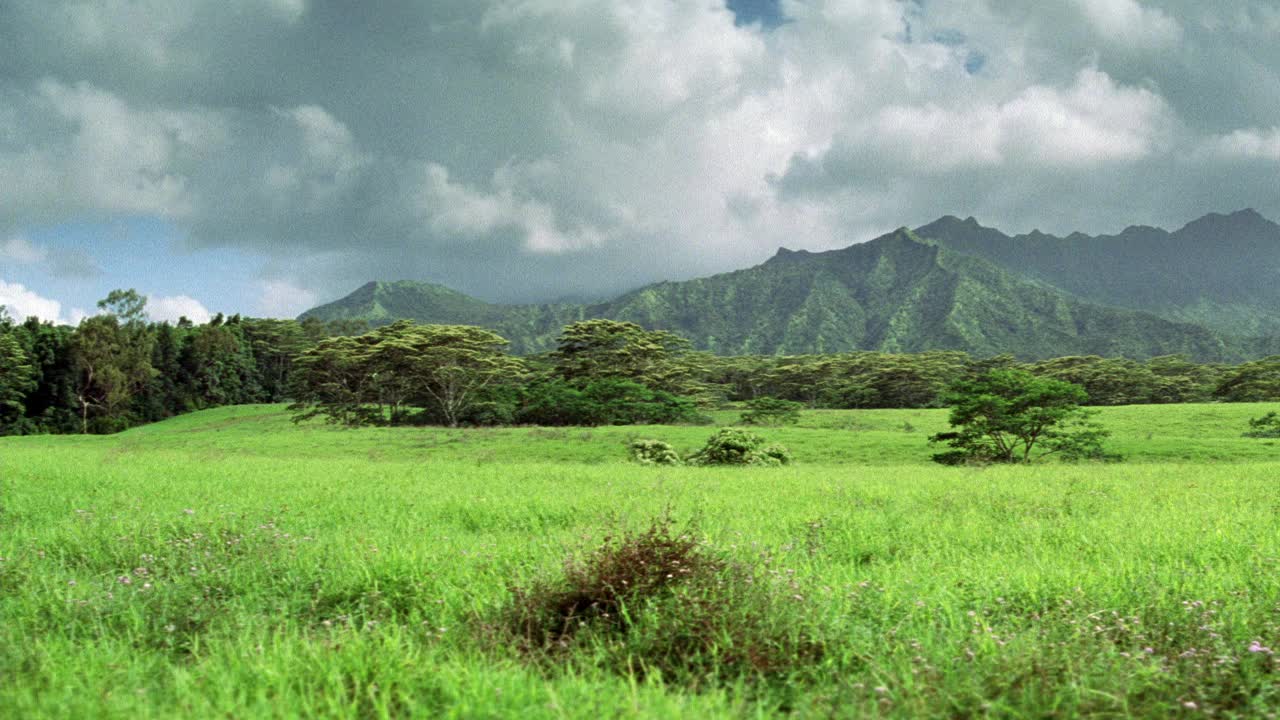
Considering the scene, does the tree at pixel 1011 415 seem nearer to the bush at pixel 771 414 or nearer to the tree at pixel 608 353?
the bush at pixel 771 414

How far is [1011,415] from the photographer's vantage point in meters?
25.3

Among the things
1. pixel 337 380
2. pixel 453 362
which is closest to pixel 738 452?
pixel 453 362

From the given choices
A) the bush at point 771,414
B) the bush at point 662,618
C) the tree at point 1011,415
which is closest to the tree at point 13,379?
the bush at point 771,414

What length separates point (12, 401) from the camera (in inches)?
2405

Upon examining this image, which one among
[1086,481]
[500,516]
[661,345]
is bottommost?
[1086,481]

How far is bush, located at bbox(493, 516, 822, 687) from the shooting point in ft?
11.3

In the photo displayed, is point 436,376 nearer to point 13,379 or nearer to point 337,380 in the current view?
point 337,380

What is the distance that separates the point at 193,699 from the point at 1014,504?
32.8 feet

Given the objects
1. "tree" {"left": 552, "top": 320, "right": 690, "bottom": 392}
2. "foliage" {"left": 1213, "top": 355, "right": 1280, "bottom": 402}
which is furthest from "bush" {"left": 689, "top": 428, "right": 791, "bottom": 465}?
"foliage" {"left": 1213, "top": 355, "right": 1280, "bottom": 402}

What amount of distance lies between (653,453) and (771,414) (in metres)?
24.6

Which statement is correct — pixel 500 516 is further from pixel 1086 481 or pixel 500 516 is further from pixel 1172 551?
pixel 1086 481

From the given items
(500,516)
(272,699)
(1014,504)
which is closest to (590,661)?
(272,699)

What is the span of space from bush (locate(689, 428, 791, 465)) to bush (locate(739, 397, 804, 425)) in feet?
71.8

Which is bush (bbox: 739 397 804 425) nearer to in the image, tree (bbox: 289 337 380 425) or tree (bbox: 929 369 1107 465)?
tree (bbox: 929 369 1107 465)
